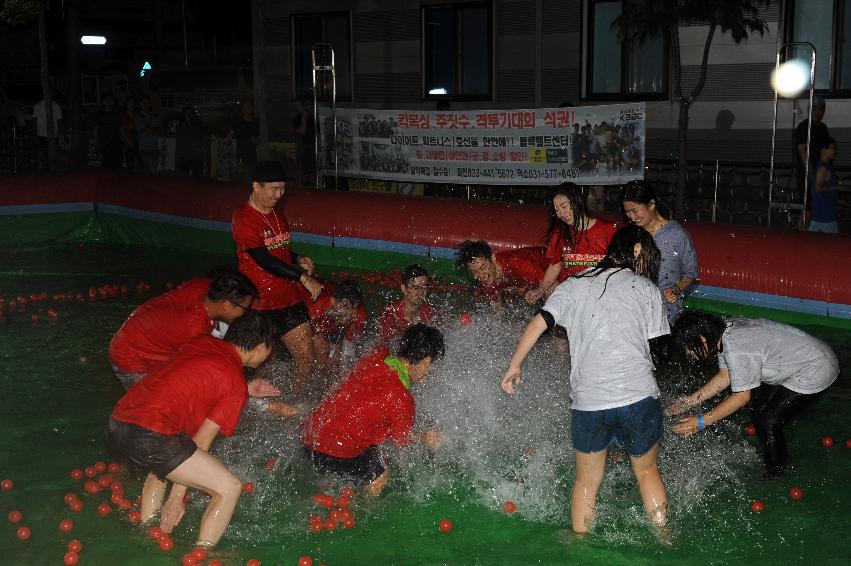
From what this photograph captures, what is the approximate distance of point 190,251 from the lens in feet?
47.5

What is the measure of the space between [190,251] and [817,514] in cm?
1057

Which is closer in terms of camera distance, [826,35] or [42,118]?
[826,35]

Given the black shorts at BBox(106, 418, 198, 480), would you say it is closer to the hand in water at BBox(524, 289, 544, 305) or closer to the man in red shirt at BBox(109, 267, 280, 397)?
the man in red shirt at BBox(109, 267, 280, 397)

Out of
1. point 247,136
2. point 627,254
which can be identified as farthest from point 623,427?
point 247,136

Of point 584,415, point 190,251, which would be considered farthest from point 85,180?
point 584,415

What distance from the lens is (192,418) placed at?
5055 millimetres

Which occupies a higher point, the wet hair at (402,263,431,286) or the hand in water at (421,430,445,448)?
the wet hair at (402,263,431,286)

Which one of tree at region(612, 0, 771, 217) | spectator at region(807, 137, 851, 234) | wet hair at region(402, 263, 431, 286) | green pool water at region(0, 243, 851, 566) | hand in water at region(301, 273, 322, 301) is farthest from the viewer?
tree at region(612, 0, 771, 217)

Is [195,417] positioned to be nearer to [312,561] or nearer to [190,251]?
[312,561]

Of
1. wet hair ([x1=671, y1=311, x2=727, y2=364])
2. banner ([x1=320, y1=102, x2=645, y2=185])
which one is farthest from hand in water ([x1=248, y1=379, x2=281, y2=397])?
banner ([x1=320, y1=102, x2=645, y2=185])

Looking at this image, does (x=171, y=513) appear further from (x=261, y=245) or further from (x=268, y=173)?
(x=268, y=173)

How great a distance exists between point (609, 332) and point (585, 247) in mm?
2699

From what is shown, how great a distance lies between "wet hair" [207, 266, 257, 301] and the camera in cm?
591

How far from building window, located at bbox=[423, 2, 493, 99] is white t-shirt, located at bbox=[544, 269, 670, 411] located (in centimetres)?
1311
